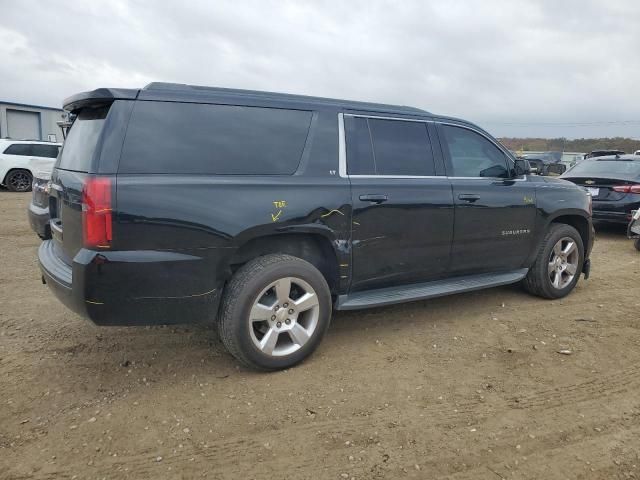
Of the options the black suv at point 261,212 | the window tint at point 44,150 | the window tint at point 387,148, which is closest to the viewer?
the black suv at point 261,212

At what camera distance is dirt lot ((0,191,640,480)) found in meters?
2.50

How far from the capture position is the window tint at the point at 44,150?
50.7ft

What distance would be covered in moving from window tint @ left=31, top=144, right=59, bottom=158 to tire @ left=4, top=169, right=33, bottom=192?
0.66 metres

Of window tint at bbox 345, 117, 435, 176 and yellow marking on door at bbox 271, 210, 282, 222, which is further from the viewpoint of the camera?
window tint at bbox 345, 117, 435, 176

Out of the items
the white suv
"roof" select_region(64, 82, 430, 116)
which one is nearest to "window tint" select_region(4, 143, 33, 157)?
the white suv

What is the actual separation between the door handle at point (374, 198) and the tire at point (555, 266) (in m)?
2.14

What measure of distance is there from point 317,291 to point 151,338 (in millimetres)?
1470

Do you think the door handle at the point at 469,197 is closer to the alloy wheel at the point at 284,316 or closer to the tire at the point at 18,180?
the alloy wheel at the point at 284,316

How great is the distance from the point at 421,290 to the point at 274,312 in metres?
1.39

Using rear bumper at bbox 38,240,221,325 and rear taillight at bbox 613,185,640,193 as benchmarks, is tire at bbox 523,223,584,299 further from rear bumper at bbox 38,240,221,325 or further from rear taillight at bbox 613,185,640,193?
rear taillight at bbox 613,185,640,193

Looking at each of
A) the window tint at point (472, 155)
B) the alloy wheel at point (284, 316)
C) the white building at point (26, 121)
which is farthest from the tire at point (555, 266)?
the white building at point (26, 121)

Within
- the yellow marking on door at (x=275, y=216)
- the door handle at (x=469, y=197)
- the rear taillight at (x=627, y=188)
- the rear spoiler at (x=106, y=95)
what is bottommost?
the rear taillight at (x=627, y=188)

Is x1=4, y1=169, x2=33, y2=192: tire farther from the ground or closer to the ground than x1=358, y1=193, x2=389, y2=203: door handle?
closer to the ground

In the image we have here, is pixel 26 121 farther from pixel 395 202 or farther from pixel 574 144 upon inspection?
pixel 574 144
